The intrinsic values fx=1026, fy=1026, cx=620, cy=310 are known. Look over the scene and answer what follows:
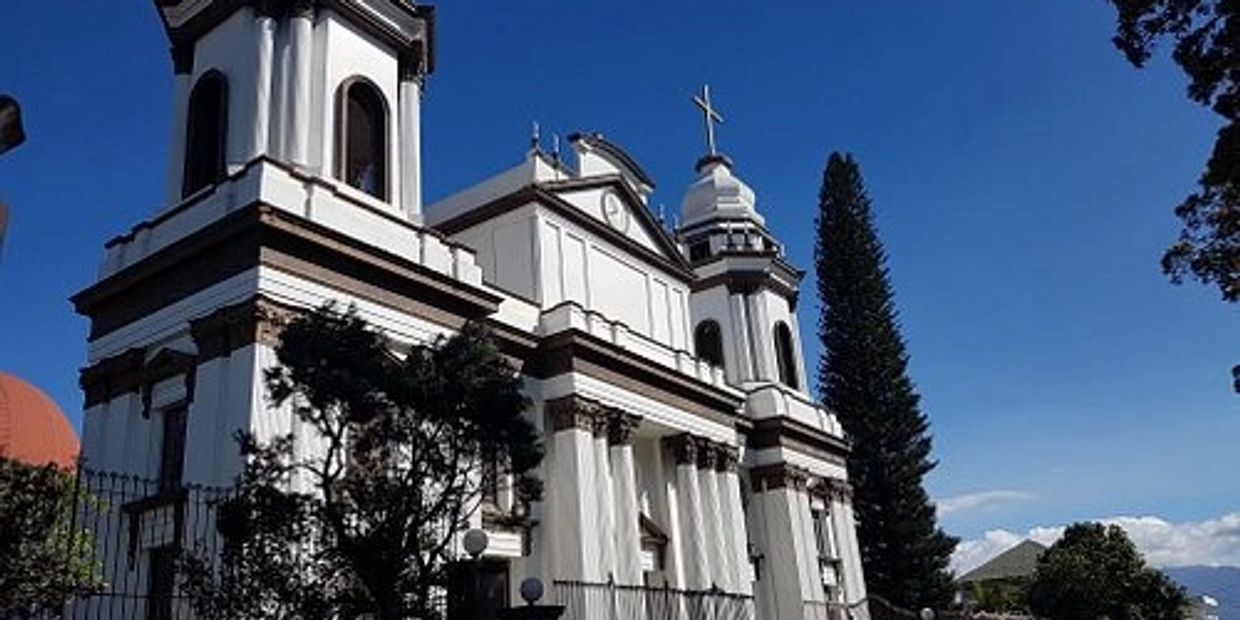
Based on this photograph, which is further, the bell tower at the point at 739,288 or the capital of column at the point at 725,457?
the bell tower at the point at 739,288

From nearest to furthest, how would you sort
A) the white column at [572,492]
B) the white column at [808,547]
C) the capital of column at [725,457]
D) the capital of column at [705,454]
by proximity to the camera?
the white column at [572,492] → the capital of column at [705,454] → the capital of column at [725,457] → the white column at [808,547]

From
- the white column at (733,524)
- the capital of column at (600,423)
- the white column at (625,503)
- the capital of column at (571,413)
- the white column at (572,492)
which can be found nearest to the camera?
the white column at (572,492)

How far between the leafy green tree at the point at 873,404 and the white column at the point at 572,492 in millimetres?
21328

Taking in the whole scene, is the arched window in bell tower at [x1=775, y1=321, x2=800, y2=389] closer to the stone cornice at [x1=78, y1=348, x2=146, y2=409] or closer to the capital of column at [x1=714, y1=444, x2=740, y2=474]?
the capital of column at [x1=714, y1=444, x2=740, y2=474]

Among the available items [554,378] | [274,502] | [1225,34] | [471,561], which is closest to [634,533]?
[554,378]

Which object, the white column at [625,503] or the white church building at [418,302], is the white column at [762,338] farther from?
the white column at [625,503]

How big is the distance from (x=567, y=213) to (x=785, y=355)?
12.2 meters

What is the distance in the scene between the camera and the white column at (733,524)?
25.9m

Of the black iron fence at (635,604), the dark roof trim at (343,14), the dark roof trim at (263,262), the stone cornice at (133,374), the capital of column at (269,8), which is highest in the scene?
the dark roof trim at (343,14)

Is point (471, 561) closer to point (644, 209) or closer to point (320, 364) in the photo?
point (320, 364)

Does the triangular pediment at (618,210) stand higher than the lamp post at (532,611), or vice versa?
the triangular pediment at (618,210)

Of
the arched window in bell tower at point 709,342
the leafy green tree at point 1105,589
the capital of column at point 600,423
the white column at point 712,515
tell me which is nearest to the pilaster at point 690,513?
the white column at point 712,515

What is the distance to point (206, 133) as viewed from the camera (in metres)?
20.6

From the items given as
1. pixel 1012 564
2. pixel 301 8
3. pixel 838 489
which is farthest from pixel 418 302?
pixel 1012 564
